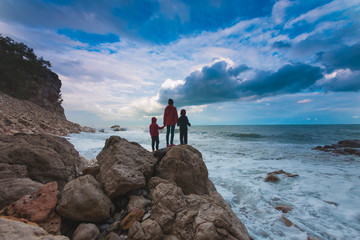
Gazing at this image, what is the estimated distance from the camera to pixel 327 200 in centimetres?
567

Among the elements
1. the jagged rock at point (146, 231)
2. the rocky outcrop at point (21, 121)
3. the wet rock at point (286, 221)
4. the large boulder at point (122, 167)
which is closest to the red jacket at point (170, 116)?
the large boulder at point (122, 167)

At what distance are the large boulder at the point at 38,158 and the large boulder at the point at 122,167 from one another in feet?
2.64

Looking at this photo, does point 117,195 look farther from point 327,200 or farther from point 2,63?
point 2,63

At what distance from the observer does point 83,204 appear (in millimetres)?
2686

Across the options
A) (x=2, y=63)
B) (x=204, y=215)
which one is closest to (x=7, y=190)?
(x=204, y=215)

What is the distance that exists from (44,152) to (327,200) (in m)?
9.23

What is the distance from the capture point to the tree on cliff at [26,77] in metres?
26.8

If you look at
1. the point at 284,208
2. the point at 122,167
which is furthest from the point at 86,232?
the point at 284,208

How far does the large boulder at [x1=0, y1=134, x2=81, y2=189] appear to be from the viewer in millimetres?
3336

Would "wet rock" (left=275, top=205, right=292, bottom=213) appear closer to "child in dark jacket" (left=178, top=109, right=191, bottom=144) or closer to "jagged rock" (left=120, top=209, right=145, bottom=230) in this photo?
"child in dark jacket" (left=178, top=109, right=191, bottom=144)

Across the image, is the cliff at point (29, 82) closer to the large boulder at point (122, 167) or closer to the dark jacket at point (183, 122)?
the dark jacket at point (183, 122)

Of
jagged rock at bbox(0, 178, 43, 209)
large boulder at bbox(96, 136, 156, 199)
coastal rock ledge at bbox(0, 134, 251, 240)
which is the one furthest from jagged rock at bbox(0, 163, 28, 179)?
large boulder at bbox(96, 136, 156, 199)

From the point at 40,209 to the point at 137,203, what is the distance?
60.5 inches

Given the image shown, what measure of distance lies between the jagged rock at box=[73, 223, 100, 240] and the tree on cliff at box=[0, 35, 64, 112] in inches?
1395
